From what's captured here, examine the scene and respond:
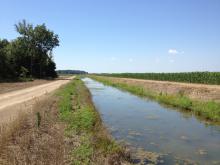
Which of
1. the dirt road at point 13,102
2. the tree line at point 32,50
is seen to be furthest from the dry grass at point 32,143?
the tree line at point 32,50

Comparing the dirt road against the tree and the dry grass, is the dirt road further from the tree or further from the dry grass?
the tree

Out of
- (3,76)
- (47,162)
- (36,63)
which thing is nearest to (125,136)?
(47,162)

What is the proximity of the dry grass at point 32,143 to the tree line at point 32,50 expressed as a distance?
67.7m

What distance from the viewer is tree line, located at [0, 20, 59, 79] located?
83.2m

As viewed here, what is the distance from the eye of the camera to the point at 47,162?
8781mm

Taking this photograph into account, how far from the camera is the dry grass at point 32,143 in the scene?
29.4 feet

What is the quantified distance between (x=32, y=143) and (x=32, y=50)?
80887 millimetres

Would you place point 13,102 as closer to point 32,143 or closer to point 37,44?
point 32,143

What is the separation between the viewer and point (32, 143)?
11.0 m

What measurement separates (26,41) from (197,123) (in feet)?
254

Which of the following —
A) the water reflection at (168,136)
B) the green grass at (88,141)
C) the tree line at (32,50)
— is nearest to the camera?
the green grass at (88,141)

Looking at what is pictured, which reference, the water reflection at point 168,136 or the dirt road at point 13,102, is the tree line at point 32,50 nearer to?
the dirt road at point 13,102

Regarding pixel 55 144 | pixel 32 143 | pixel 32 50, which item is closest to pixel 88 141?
pixel 55 144

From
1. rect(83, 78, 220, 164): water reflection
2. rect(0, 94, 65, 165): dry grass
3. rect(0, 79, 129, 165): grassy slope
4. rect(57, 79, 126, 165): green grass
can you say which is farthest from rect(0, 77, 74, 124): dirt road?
rect(83, 78, 220, 164): water reflection
